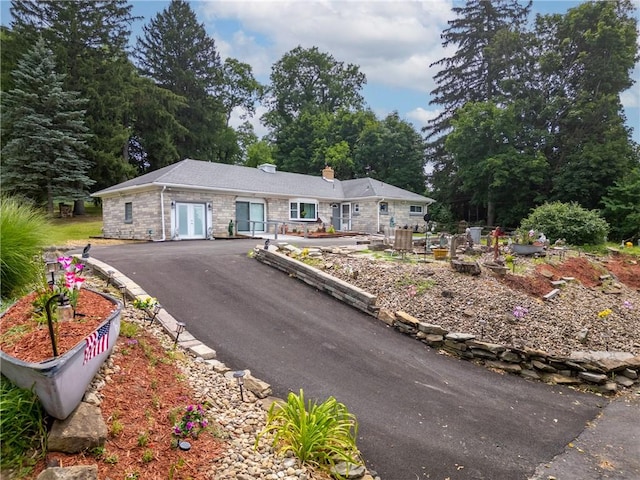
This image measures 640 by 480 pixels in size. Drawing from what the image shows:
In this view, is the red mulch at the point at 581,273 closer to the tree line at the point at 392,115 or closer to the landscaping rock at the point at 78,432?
the landscaping rock at the point at 78,432

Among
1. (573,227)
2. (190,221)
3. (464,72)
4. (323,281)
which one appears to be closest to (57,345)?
(323,281)

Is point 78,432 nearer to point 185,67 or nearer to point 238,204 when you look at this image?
point 238,204

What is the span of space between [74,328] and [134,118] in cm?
3077

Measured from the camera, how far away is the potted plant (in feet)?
7.61

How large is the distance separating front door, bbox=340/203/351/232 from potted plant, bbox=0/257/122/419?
2099cm

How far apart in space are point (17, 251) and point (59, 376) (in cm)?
361

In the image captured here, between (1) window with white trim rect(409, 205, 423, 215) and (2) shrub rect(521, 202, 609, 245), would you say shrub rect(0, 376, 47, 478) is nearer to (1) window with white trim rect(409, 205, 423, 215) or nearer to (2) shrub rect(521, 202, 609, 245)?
(2) shrub rect(521, 202, 609, 245)

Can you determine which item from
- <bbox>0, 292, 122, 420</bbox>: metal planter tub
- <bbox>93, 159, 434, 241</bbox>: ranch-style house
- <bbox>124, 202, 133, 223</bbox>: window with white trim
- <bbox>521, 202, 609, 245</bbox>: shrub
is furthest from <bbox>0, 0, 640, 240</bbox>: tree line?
<bbox>0, 292, 122, 420</bbox>: metal planter tub

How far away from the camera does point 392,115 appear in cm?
3406

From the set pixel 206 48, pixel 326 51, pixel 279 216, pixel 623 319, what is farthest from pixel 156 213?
pixel 326 51

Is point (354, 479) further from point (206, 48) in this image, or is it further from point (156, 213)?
point (206, 48)

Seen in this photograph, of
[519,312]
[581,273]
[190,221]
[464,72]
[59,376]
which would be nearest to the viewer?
[59,376]

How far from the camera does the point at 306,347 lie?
17.4ft

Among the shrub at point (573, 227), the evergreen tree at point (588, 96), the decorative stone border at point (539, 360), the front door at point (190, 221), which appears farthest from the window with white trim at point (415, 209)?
the decorative stone border at point (539, 360)
